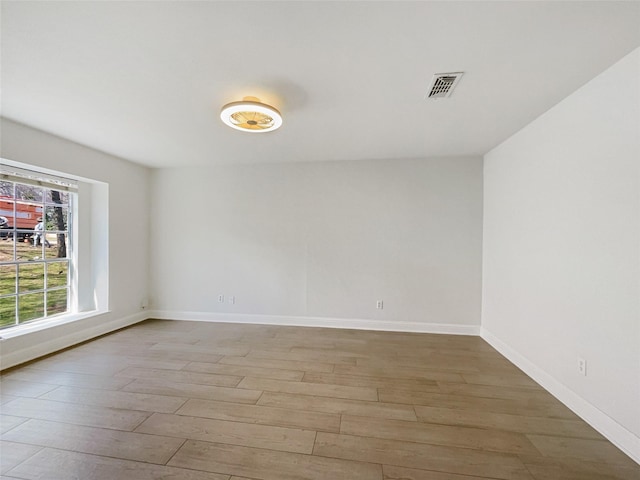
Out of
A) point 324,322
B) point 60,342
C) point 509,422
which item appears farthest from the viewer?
point 324,322

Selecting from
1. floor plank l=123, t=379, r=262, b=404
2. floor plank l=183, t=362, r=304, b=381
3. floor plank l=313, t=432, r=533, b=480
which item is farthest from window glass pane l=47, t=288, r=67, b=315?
floor plank l=313, t=432, r=533, b=480

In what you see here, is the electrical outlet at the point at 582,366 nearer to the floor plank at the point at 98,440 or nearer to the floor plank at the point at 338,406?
the floor plank at the point at 338,406

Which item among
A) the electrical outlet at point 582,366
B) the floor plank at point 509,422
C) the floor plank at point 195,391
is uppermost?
the electrical outlet at point 582,366

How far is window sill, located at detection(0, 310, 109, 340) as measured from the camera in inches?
102

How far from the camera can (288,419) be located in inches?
70.6

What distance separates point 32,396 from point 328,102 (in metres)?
3.43

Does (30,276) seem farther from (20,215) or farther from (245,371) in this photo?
(245,371)

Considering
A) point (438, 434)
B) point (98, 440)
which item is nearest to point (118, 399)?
point (98, 440)

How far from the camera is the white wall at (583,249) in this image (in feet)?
5.04

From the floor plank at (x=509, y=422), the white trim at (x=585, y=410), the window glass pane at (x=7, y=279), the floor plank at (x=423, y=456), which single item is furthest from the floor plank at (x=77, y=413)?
the white trim at (x=585, y=410)

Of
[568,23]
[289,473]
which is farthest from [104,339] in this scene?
[568,23]

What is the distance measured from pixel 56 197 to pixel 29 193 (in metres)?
0.29

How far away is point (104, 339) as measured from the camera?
10.7 feet

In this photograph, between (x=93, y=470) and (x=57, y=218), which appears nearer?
(x=93, y=470)
